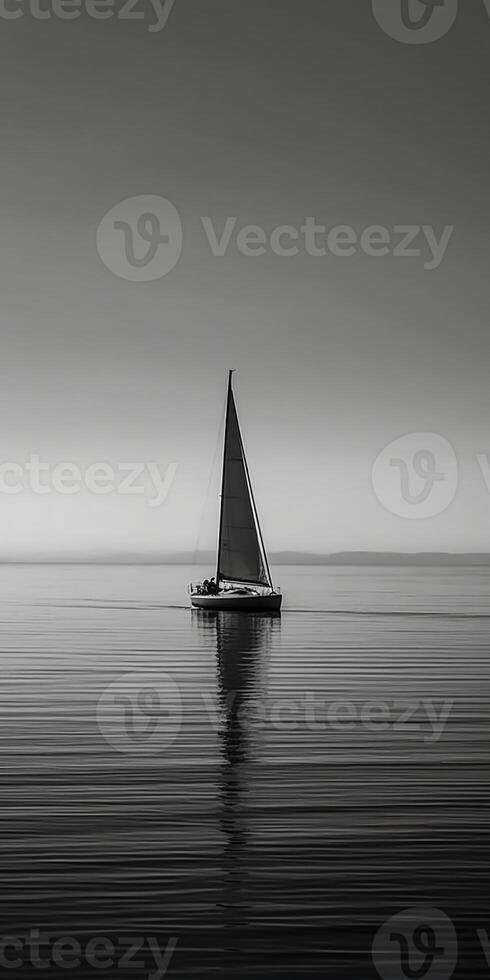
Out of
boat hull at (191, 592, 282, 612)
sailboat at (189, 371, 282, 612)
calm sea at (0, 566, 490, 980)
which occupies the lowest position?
calm sea at (0, 566, 490, 980)

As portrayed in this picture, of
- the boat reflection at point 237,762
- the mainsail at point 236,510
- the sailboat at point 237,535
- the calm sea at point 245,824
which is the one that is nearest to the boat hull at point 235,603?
the sailboat at point 237,535

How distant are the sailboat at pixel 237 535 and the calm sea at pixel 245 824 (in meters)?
46.9

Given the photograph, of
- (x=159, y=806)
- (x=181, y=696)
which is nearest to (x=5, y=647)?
(x=181, y=696)

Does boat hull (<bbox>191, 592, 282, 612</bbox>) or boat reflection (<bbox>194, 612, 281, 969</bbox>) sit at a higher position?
boat hull (<bbox>191, 592, 282, 612</bbox>)

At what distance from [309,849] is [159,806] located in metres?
5.17

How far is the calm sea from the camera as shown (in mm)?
16641

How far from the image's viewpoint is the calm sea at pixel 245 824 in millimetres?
16641

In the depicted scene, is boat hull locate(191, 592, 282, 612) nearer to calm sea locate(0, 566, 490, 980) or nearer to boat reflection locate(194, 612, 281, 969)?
boat reflection locate(194, 612, 281, 969)

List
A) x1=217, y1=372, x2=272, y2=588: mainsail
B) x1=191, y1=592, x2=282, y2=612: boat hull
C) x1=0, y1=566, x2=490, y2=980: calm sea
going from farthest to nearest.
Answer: x1=217, y1=372, x2=272, y2=588: mainsail
x1=191, y1=592, x2=282, y2=612: boat hull
x1=0, y1=566, x2=490, y2=980: calm sea

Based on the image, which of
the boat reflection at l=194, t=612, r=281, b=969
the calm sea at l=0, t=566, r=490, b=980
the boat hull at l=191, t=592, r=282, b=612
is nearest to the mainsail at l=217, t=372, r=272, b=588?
the boat hull at l=191, t=592, r=282, b=612

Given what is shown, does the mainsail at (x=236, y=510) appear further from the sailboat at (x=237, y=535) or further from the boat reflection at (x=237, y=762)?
the boat reflection at (x=237, y=762)

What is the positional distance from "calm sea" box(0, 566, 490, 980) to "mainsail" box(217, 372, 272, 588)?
157ft

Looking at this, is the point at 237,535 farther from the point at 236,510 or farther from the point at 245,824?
the point at 245,824

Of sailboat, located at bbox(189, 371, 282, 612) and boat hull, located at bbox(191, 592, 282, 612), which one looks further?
sailboat, located at bbox(189, 371, 282, 612)
